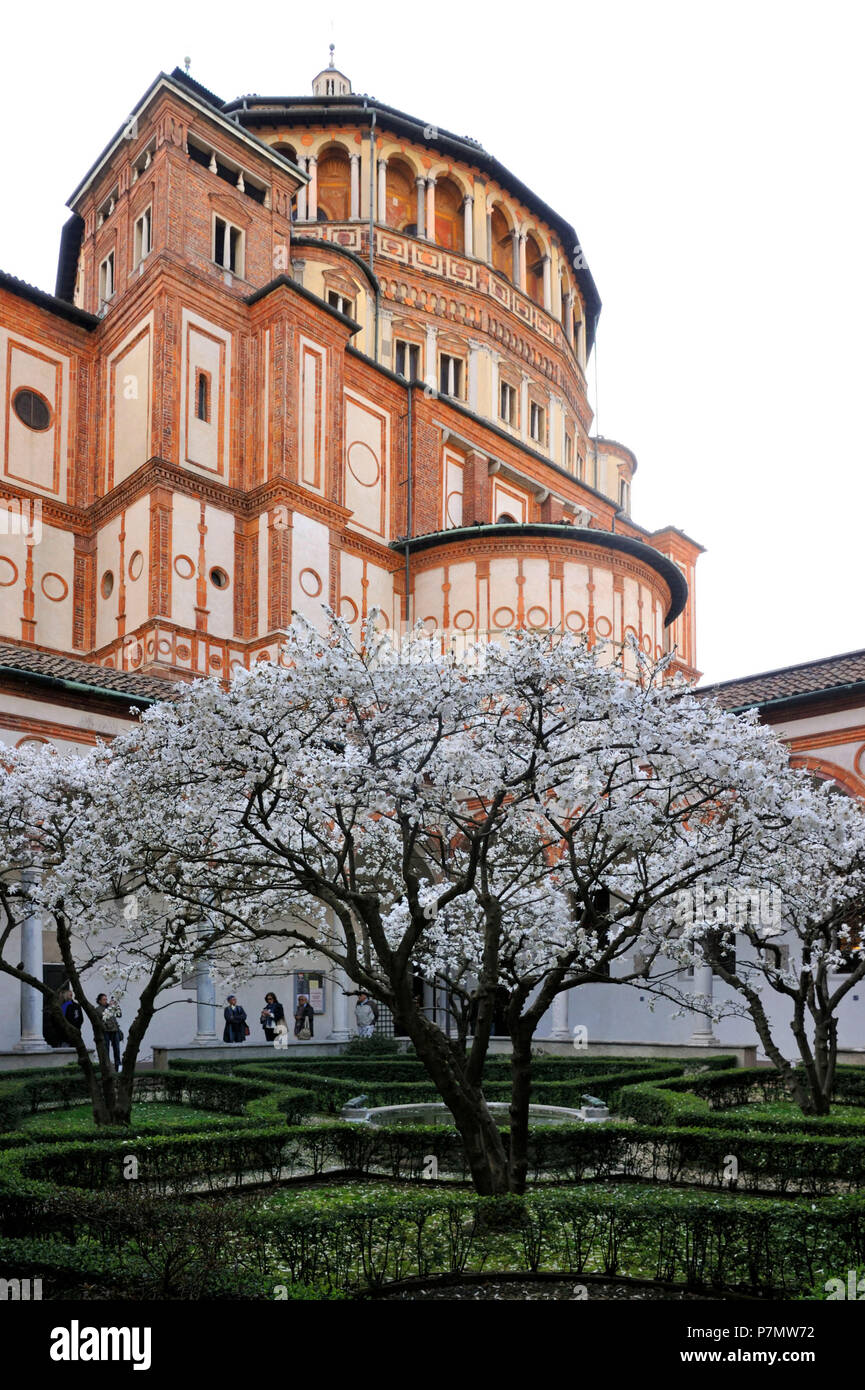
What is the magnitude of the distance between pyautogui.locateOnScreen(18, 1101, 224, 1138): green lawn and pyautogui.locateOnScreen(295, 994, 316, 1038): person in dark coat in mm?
6878

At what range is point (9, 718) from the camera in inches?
829

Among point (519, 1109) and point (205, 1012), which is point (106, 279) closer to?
point (205, 1012)

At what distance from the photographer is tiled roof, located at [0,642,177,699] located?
21375 mm

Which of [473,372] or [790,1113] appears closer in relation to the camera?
[790,1113]

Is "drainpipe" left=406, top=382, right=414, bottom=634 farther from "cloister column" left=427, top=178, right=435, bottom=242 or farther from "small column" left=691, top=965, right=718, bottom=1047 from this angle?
"small column" left=691, top=965, right=718, bottom=1047

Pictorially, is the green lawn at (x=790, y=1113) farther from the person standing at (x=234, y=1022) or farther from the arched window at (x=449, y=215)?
the arched window at (x=449, y=215)

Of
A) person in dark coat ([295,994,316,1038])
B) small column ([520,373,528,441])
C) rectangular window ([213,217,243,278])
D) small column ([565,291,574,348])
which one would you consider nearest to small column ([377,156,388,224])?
small column ([520,373,528,441])

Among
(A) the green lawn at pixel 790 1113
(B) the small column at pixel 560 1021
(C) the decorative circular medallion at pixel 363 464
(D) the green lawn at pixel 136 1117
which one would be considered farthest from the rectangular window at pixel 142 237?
(A) the green lawn at pixel 790 1113

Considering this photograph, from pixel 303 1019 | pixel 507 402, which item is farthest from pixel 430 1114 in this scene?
pixel 507 402

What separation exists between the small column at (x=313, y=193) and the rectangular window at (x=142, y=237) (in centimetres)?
1191

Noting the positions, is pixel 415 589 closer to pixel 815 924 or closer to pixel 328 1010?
pixel 328 1010

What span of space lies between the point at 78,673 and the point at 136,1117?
858 cm

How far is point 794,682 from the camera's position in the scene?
24.3 meters

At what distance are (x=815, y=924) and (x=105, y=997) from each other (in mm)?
11380
